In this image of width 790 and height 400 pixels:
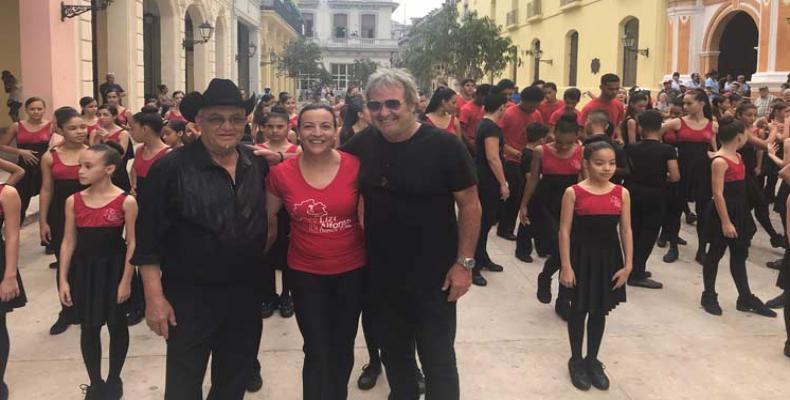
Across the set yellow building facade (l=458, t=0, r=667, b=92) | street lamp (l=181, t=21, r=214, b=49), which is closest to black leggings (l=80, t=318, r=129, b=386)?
street lamp (l=181, t=21, r=214, b=49)

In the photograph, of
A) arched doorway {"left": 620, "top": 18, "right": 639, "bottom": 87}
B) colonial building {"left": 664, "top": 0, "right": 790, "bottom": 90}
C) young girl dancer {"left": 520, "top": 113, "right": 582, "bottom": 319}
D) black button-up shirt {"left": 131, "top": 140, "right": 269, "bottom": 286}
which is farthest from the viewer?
arched doorway {"left": 620, "top": 18, "right": 639, "bottom": 87}

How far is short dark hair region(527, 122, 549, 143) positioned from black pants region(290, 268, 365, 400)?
13.5ft

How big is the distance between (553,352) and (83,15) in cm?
1101

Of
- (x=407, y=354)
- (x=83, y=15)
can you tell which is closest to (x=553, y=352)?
(x=407, y=354)

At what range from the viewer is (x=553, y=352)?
4.64m

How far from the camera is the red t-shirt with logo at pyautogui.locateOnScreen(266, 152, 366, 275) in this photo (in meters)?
3.09

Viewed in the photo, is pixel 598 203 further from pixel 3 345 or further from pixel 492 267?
pixel 3 345

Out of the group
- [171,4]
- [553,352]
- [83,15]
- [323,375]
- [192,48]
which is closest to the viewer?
[323,375]

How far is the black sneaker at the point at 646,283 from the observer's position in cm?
618

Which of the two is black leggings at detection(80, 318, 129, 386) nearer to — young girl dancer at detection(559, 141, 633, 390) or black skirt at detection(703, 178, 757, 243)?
young girl dancer at detection(559, 141, 633, 390)

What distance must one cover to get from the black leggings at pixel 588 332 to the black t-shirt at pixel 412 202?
134 cm

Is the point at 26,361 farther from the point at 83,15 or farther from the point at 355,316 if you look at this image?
the point at 83,15

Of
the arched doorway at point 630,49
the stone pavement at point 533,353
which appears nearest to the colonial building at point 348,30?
the arched doorway at point 630,49

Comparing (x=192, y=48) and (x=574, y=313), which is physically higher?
(x=192, y=48)
